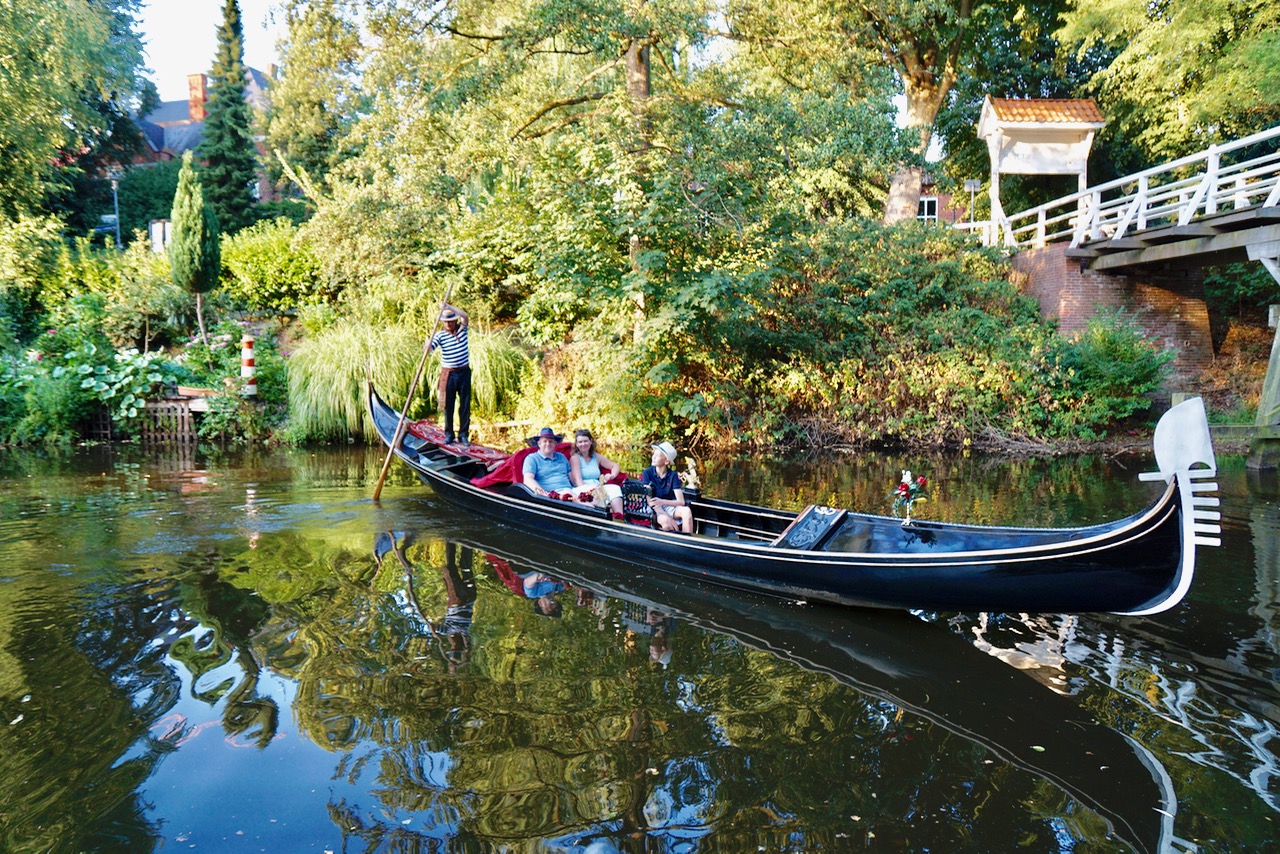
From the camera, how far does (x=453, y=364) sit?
404 inches

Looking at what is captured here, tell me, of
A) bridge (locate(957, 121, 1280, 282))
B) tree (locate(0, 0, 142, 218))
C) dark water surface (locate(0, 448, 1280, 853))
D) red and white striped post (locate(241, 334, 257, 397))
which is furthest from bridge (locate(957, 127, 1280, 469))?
tree (locate(0, 0, 142, 218))

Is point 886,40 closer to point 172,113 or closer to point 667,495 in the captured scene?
point 667,495

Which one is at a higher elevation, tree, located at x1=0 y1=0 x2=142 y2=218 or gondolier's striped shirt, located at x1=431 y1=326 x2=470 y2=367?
tree, located at x1=0 y1=0 x2=142 y2=218

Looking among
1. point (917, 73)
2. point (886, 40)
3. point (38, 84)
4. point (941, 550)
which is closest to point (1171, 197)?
point (917, 73)

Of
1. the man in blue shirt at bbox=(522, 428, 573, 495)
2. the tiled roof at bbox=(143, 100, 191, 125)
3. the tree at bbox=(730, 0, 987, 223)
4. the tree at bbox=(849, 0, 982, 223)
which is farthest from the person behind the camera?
the tiled roof at bbox=(143, 100, 191, 125)

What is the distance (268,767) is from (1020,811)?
3124mm

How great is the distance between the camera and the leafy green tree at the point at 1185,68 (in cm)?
1583

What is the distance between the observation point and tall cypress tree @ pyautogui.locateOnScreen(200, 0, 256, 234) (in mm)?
27516

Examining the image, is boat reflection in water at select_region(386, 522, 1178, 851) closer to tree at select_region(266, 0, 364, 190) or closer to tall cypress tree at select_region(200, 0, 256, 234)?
tree at select_region(266, 0, 364, 190)

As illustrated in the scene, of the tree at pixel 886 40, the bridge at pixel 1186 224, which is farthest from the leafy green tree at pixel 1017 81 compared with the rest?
the bridge at pixel 1186 224

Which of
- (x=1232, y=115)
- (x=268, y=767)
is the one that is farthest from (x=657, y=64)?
(x=268, y=767)

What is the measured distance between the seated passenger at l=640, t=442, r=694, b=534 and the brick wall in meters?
10.3

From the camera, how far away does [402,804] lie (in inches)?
142

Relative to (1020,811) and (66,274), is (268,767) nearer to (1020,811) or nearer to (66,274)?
(1020,811)
